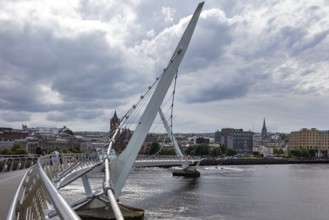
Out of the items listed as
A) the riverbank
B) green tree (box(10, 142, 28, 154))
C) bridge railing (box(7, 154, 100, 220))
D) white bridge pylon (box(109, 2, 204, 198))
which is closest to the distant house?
the riverbank

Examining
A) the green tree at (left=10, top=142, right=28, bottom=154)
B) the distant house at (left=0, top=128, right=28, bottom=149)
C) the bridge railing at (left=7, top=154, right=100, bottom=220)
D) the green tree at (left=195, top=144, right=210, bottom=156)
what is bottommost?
the bridge railing at (left=7, top=154, right=100, bottom=220)

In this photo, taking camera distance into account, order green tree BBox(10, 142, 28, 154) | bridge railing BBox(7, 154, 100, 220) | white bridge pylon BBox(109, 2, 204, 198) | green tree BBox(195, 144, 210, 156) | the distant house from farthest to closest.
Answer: the distant house, green tree BBox(195, 144, 210, 156), green tree BBox(10, 142, 28, 154), white bridge pylon BBox(109, 2, 204, 198), bridge railing BBox(7, 154, 100, 220)

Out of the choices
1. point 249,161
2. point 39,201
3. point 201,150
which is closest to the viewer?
point 39,201

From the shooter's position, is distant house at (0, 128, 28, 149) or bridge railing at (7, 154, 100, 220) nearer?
bridge railing at (7, 154, 100, 220)

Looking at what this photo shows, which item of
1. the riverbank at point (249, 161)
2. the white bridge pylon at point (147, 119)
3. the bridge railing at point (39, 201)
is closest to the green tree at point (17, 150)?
the riverbank at point (249, 161)

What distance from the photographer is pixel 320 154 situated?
19788 centimetres

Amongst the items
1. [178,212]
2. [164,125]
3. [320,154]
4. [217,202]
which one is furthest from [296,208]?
[320,154]

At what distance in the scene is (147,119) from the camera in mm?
28938

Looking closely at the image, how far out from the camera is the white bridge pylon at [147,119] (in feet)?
91.3

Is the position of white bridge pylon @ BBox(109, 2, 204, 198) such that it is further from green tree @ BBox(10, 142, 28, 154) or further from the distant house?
the distant house

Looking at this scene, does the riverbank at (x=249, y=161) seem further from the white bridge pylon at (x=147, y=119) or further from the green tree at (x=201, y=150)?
the white bridge pylon at (x=147, y=119)

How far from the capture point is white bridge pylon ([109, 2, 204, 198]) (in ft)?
91.3

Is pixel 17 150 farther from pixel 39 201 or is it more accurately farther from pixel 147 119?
pixel 39 201

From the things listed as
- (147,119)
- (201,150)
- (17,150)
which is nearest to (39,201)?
(147,119)
